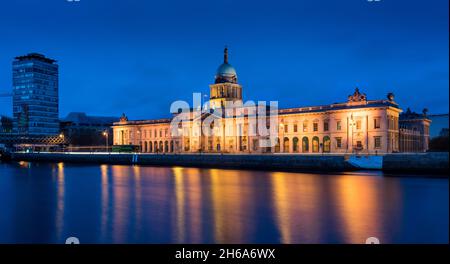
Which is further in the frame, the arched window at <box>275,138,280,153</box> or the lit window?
the arched window at <box>275,138,280,153</box>

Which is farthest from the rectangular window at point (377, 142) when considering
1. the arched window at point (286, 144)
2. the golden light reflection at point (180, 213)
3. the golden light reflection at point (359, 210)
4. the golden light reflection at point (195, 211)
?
the golden light reflection at point (180, 213)

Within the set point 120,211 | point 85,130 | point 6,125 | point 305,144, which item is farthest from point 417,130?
point 6,125

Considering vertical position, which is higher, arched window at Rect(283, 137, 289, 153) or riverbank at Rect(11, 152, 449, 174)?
arched window at Rect(283, 137, 289, 153)

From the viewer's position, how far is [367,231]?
15.9 m

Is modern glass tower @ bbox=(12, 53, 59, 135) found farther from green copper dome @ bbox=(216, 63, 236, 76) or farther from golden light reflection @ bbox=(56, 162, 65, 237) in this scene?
golden light reflection @ bbox=(56, 162, 65, 237)

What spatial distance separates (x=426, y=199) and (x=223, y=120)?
215 feet

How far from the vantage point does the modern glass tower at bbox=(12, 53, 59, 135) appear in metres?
126

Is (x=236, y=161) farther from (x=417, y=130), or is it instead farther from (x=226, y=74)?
(x=417, y=130)

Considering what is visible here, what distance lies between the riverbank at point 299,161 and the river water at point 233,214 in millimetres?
8062

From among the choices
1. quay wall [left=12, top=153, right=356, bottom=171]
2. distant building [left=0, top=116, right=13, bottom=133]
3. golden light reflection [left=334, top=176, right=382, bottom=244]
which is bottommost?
golden light reflection [left=334, top=176, right=382, bottom=244]

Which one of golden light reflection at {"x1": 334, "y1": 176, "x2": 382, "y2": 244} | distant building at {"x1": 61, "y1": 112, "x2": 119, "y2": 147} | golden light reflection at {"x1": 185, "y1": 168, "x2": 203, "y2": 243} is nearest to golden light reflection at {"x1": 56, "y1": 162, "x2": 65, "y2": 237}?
golden light reflection at {"x1": 185, "y1": 168, "x2": 203, "y2": 243}

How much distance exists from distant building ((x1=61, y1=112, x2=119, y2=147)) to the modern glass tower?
857 centimetres
